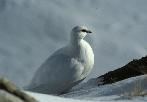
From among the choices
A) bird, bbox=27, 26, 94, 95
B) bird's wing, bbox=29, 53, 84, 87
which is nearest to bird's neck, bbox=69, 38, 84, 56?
bird, bbox=27, 26, 94, 95

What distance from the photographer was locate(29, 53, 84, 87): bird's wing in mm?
8148

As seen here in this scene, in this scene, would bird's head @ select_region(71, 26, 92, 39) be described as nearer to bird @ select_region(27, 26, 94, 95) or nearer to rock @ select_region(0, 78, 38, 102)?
bird @ select_region(27, 26, 94, 95)

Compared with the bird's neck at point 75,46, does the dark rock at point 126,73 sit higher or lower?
lower

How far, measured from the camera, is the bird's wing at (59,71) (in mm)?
8148

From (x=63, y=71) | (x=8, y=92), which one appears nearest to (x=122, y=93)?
(x=63, y=71)

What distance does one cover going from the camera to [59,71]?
8203 mm

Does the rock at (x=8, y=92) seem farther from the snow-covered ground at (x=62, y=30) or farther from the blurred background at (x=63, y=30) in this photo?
the blurred background at (x=63, y=30)

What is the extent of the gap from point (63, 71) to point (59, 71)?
0.06 meters

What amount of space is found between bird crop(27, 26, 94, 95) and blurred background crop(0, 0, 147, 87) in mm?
5682

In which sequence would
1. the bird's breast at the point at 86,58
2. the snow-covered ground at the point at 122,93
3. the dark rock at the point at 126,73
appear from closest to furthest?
the snow-covered ground at the point at 122,93, the bird's breast at the point at 86,58, the dark rock at the point at 126,73

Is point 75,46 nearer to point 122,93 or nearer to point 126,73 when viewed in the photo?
point 126,73

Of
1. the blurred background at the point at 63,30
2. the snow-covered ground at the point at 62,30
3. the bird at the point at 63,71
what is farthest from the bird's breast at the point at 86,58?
the blurred background at the point at 63,30

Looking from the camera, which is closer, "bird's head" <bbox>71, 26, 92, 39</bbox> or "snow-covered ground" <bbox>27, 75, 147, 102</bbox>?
"snow-covered ground" <bbox>27, 75, 147, 102</bbox>

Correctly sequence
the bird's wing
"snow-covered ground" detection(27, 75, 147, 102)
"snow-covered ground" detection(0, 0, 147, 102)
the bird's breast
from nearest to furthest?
1. "snow-covered ground" detection(27, 75, 147, 102)
2. the bird's wing
3. the bird's breast
4. "snow-covered ground" detection(0, 0, 147, 102)
